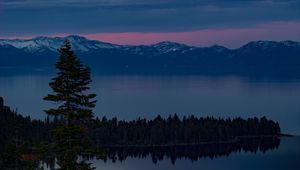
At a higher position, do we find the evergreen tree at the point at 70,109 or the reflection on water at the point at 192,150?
the evergreen tree at the point at 70,109

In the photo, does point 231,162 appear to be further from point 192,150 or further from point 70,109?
point 70,109

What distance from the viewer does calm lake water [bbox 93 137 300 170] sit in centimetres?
9881

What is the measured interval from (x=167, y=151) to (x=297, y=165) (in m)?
32.9

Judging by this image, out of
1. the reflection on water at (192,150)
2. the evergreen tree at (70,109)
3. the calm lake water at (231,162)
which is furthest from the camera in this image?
the reflection on water at (192,150)

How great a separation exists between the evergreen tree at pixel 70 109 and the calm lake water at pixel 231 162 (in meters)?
78.5

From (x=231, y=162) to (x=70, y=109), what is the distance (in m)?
89.2

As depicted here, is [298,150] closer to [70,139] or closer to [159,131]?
[159,131]

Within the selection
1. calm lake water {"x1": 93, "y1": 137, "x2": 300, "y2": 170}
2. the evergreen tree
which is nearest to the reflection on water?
calm lake water {"x1": 93, "y1": 137, "x2": 300, "y2": 170}

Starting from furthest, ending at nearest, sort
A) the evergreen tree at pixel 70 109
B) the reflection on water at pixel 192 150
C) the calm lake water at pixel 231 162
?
the reflection on water at pixel 192 150 → the calm lake water at pixel 231 162 → the evergreen tree at pixel 70 109

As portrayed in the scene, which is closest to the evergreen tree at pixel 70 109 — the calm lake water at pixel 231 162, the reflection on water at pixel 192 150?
the calm lake water at pixel 231 162

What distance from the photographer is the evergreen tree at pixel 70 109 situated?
18703mm

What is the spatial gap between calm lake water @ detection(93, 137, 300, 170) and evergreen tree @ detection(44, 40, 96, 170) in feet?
257

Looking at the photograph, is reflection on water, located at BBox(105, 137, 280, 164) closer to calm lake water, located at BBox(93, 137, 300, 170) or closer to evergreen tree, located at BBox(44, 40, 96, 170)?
calm lake water, located at BBox(93, 137, 300, 170)

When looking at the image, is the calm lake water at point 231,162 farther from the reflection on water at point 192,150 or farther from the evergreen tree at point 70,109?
the evergreen tree at point 70,109
